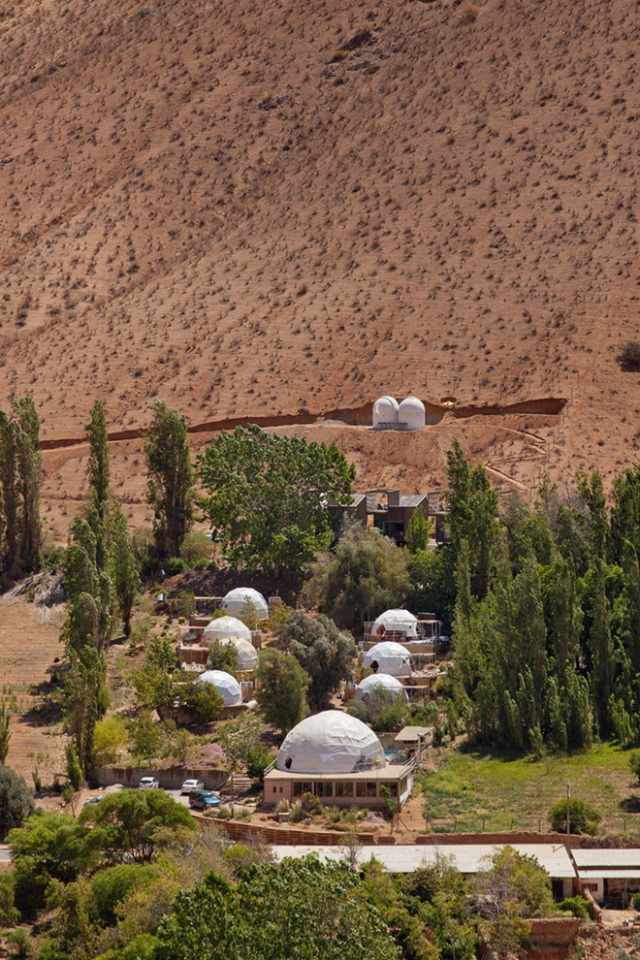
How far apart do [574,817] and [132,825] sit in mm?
10007

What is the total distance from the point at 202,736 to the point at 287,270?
164 feet

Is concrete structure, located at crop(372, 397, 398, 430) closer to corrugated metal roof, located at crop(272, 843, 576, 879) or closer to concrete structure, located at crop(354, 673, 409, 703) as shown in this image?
concrete structure, located at crop(354, 673, 409, 703)

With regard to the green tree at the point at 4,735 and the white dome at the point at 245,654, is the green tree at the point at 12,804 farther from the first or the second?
the white dome at the point at 245,654

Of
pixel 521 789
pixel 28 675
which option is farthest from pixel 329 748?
pixel 28 675

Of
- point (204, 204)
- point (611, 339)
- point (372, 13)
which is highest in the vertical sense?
point (372, 13)

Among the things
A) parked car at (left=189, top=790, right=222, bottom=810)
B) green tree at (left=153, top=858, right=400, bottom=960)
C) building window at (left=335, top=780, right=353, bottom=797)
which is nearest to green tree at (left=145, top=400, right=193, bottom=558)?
parked car at (left=189, top=790, right=222, bottom=810)

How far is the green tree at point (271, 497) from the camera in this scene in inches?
3078

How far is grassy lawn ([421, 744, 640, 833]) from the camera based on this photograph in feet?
180

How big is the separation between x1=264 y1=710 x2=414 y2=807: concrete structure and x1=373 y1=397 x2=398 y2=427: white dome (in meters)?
35.8

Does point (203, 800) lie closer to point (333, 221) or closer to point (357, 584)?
point (357, 584)

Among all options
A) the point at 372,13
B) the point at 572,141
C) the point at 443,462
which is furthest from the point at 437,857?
the point at 372,13

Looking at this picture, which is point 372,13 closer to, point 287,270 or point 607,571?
point 287,270

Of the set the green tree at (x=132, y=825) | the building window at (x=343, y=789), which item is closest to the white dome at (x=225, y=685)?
the building window at (x=343, y=789)

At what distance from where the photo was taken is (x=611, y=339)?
331 ft
